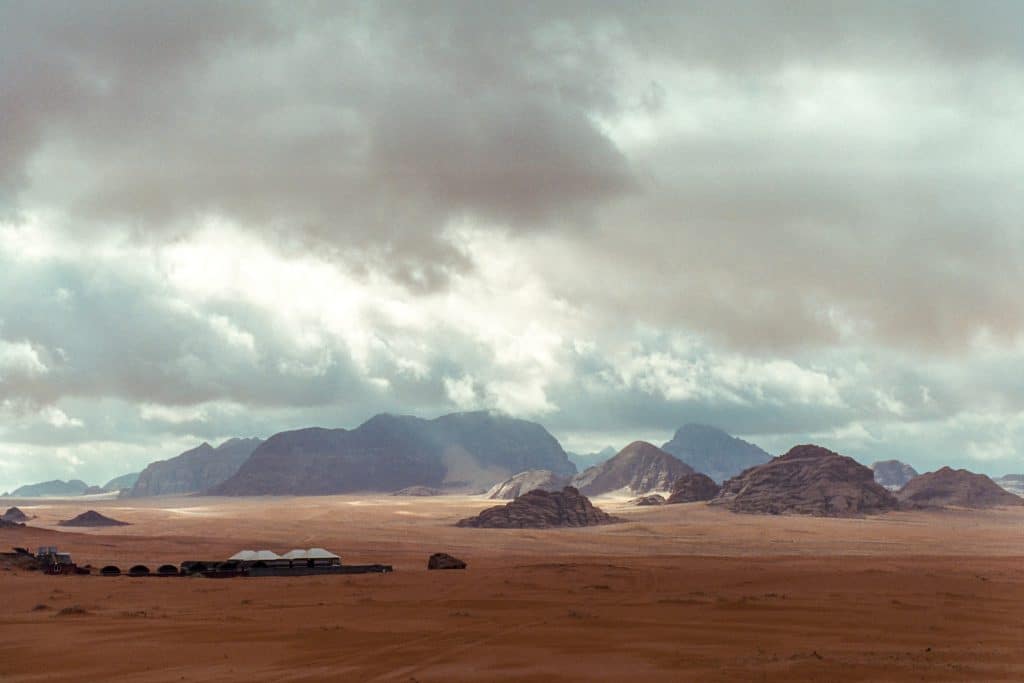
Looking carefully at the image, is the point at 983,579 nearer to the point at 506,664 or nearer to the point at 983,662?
the point at 983,662

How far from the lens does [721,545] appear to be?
103 m

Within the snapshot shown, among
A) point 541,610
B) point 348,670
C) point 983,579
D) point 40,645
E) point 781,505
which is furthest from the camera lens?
point 781,505

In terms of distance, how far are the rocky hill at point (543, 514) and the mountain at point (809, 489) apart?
34865mm

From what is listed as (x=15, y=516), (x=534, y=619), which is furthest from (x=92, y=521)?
(x=534, y=619)

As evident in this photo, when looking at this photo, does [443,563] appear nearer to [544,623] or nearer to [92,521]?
[544,623]

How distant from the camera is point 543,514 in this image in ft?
493

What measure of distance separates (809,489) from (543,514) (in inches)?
2327

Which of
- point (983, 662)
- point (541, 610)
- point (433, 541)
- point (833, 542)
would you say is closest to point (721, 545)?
point (833, 542)

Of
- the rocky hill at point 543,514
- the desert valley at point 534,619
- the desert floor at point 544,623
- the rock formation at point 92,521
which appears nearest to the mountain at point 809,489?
the rocky hill at point 543,514

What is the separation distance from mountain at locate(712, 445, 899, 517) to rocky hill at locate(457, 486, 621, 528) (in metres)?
34.9

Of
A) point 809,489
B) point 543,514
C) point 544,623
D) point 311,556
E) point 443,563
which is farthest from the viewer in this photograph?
point 809,489

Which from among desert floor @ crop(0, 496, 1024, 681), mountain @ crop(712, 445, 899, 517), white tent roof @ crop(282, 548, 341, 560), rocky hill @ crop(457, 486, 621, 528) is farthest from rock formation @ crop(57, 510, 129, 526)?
white tent roof @ crop(282, 548, 341, 560)

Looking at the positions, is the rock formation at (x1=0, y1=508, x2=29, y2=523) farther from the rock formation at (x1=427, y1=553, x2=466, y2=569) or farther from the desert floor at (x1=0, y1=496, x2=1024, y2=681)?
the rock formation at (x1=427, y1=553, x2=466, y2=569)

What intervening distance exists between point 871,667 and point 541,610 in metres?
16.6
